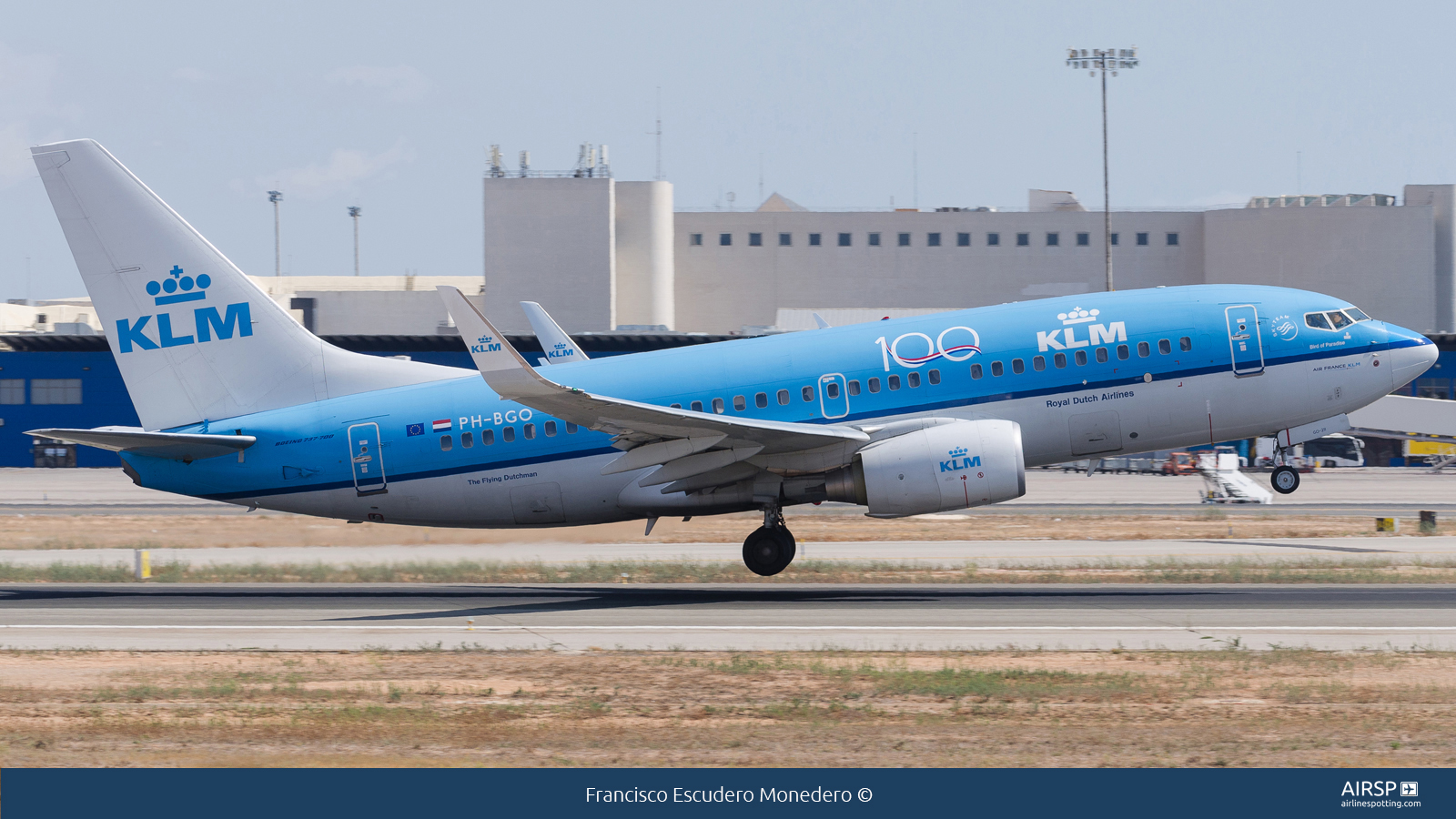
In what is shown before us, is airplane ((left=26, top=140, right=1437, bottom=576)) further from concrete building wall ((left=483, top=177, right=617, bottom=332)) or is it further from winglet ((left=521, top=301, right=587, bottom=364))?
concrete building wall ((left=483, top=177, right=617, bottom=332))

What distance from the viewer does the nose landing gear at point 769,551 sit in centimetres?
2564

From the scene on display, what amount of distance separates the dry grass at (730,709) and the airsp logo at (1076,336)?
8.33 meters

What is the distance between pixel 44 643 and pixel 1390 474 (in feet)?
225

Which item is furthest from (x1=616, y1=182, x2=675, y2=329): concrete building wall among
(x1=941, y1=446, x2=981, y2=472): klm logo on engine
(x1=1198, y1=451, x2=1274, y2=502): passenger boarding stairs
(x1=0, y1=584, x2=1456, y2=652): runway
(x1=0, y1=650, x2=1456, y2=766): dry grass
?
(x1=0, y1=650, x2=1456, y2=766): dry grass

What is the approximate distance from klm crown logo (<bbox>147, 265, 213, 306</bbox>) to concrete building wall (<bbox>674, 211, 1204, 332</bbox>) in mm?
75714

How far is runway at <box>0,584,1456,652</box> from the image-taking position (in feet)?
61.5

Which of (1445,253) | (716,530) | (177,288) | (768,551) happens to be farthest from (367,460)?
(1445,253)

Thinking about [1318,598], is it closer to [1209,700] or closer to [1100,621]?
[1100,621]

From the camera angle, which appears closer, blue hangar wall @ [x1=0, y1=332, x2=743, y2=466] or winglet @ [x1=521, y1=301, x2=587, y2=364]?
winglet @ [x1=521, y1=301, x2=587, y2=364]

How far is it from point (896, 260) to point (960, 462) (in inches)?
3158

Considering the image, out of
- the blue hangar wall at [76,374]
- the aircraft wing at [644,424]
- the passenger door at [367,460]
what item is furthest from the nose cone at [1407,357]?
→ the blue hangar wall at [76,374]

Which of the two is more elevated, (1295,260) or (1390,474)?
(1295,260)

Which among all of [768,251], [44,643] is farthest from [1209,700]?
[768,251]

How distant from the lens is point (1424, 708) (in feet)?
45.1
